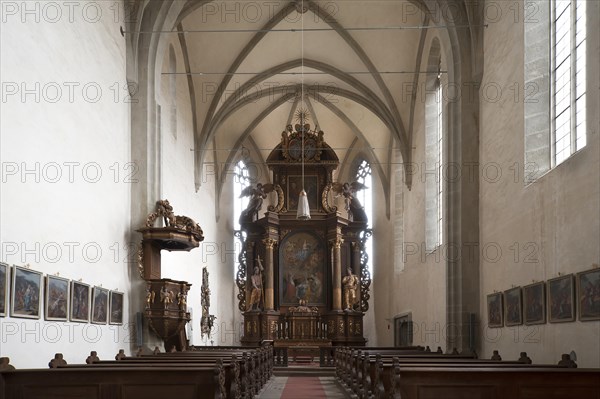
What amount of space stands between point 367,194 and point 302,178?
4392mm

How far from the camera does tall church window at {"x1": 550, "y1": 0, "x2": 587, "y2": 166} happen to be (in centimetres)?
1317

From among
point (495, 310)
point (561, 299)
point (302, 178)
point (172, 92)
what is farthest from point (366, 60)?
point (561, 299)

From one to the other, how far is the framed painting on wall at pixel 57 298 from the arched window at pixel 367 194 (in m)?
21.7

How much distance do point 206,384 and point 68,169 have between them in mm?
6362

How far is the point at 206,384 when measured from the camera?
9.71m

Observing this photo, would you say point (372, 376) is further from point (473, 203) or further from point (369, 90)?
point (369, 90)

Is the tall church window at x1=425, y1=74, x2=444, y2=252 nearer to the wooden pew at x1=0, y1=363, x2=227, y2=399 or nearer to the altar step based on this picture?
the altar step

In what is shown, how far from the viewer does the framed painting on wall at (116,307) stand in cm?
1700

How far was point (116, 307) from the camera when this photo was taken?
17406 millimetres

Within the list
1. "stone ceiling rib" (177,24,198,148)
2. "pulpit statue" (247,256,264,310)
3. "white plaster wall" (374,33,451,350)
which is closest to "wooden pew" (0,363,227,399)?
"white plaster wall" (374,33,451,350)

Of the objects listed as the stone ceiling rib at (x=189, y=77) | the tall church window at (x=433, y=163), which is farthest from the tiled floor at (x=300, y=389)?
the stone ceiling rib at (x=189, y=77)

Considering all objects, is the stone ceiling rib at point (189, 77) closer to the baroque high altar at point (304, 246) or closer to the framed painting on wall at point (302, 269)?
the baroque high altar at point (304, 246)

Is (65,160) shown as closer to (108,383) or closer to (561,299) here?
(108,383)

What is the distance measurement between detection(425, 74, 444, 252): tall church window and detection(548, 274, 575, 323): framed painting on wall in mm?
10504
